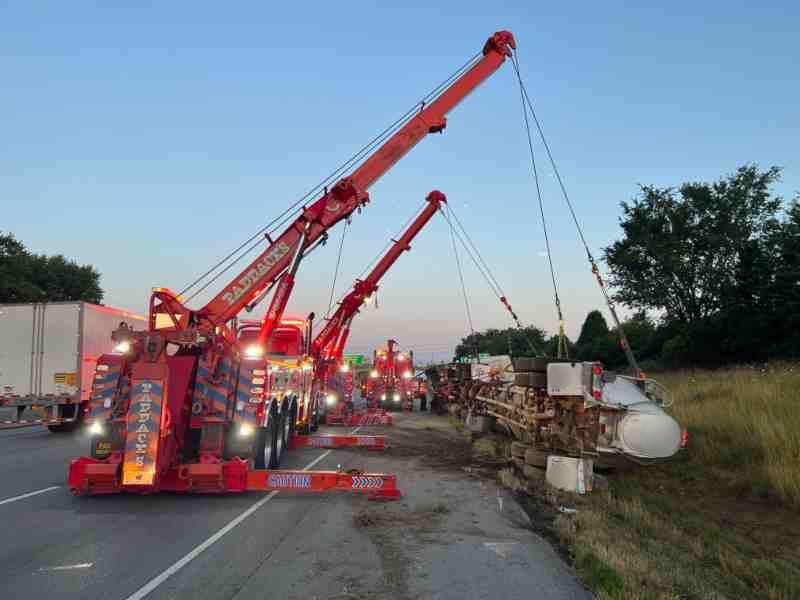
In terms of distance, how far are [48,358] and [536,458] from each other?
14.2m

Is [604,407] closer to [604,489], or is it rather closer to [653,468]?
[604,489]

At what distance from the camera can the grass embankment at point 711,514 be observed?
6.17m

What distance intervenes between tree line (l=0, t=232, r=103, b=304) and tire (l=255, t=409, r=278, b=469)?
143 ft

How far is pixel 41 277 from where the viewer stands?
175 ft

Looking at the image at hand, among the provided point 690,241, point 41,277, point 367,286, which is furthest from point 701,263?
point 41,277

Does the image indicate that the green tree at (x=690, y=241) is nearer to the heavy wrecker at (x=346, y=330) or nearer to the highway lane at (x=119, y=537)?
the heavy wrecker at (x=346, y=330)

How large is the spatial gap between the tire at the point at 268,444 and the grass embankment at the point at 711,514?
4.43 m

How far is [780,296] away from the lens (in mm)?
31156

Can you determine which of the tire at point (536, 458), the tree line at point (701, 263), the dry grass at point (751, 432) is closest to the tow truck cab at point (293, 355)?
the tire at point (536, 458)

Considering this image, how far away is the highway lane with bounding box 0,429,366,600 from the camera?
5805 millimetres

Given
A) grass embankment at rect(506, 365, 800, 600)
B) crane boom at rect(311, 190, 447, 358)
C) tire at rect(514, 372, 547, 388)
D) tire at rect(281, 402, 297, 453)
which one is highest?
crane boom at rect(311, 190, 447, 358)

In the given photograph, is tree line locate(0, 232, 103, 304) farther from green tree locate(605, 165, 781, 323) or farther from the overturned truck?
the overturned truck

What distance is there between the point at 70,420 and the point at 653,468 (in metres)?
15.6

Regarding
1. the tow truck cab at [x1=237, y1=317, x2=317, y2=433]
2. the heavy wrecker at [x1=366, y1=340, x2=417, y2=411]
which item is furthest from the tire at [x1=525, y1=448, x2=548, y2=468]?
the heavy wrecker at [x1=366, y1=340, x2=417, y2=411]
